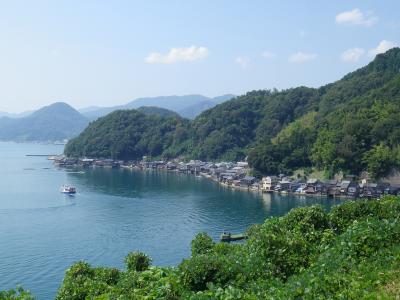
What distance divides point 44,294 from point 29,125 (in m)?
190

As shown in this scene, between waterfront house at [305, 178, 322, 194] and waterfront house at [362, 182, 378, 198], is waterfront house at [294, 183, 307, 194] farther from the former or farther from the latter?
waterfront house at [362, 182, 378, 198]

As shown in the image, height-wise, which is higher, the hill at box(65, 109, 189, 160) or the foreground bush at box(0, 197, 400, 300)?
the hill at box(65, 109, 189, 160)

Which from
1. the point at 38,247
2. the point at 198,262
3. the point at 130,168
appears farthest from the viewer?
the point at 130,168

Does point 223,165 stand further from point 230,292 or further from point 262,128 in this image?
point 230,292

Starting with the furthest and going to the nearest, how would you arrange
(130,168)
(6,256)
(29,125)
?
(29,125), (130,168), (6,256)

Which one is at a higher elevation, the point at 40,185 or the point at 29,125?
the point at 29,125

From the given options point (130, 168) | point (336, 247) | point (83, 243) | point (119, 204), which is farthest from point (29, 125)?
point (336, 247)

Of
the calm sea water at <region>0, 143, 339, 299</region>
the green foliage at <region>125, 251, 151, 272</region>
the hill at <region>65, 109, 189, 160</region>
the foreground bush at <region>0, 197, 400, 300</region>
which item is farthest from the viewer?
the hill at <region>65, 109, 189, 160</region>

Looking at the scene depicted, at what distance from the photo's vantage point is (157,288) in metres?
6.85

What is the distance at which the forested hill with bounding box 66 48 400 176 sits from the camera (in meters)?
48.3

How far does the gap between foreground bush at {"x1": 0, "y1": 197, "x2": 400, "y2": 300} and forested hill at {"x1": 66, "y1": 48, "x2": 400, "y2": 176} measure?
39447mm

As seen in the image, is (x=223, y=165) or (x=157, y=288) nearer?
(x=157, y=288)

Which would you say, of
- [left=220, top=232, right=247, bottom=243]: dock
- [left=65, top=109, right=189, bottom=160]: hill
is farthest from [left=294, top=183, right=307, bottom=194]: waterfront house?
[left=65, top=109, right=189, bottom=160]: hill

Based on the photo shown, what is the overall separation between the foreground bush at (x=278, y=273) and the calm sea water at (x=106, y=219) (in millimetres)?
12443
